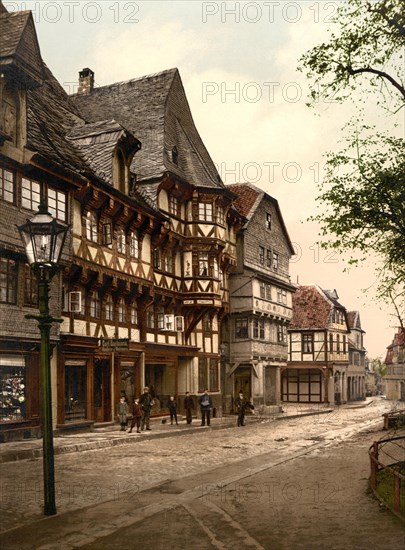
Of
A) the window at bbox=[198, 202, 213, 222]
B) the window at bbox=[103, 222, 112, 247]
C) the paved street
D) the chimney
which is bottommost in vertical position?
the paved street

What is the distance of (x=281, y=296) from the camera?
52.9 meters

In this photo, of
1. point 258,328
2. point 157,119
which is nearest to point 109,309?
point 157,119

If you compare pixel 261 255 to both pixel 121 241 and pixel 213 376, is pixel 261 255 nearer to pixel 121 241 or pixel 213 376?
pixel 213 376

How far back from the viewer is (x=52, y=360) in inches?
1010

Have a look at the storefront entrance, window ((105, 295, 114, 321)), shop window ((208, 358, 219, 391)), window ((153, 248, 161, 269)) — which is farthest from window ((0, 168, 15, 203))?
shop window ((208, 358, 219, 391))

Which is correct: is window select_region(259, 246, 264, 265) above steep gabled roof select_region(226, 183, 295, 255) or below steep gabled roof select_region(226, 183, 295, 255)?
below

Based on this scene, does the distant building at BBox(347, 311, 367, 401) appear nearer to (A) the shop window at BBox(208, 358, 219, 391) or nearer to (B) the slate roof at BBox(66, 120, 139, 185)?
(A) the shop window at BBox(208, 358, 219, 391)

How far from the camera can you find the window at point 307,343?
65750 millimetres

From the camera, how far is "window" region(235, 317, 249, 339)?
1826 inches

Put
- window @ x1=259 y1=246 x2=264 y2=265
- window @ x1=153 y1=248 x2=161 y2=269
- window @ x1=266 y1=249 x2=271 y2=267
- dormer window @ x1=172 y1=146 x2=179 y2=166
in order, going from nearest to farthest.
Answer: window @ x1=153 y1=248 x2=161 y2=269
dormer window @ x1=172 y1=146 x2=179 y2=166
window @ x1=259 y1=246 x2=264 y2=265
window @ x1=266 y1=249 x2=271 y2=267

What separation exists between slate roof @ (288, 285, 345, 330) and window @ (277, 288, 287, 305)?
40.7 ft

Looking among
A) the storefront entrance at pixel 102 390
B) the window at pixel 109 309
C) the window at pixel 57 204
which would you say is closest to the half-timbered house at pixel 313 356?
the window at pixel 109 309

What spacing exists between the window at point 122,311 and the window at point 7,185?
9573 mm

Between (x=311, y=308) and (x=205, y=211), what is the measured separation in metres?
30.8
